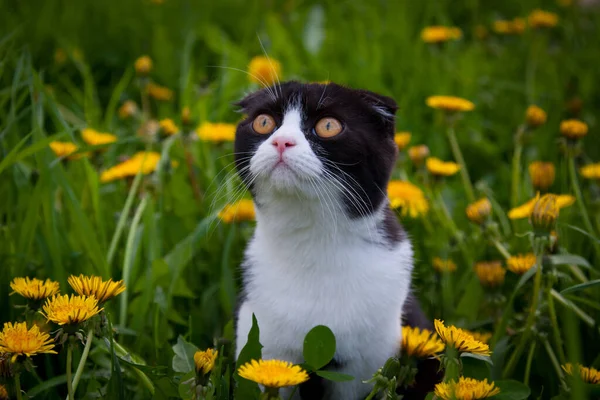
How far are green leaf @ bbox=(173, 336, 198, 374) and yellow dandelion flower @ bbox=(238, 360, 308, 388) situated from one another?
357 millimetres

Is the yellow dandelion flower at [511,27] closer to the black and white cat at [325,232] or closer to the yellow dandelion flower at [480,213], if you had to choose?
the yellow dandelion flower at [480,213]

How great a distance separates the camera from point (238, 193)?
171 cm

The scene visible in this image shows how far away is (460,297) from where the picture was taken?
79.6 inches

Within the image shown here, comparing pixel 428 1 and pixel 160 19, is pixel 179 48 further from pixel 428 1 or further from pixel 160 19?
pixel 428 1

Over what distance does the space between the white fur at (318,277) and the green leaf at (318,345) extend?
4.6 inches

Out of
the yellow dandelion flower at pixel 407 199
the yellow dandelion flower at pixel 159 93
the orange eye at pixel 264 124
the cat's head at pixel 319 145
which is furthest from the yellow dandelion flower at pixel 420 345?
the yellow dandelion flower at pixel 159 93

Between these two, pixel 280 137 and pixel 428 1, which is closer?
pixel 280 137

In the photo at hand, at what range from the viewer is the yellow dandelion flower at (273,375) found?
1.08 m

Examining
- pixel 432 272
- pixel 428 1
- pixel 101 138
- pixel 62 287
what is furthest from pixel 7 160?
pixel 428 1

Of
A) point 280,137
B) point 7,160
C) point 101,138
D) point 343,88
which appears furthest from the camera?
point 101,138

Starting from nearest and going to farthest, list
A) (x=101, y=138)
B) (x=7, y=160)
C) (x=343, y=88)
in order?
(x=343, y=88) < (x=7, y=160) < (x=101, y=138)

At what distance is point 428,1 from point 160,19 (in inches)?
62.7

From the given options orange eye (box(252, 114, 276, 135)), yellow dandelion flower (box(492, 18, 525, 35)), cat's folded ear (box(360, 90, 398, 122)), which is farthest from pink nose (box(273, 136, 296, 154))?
yellow dandelion flower (box(492, 18, 525, 35))

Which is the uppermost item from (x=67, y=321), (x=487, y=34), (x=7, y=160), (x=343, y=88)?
(x=487, y=34)
